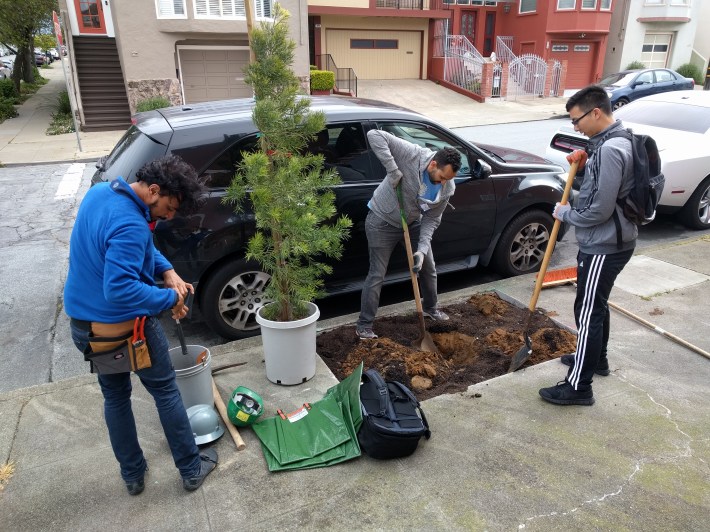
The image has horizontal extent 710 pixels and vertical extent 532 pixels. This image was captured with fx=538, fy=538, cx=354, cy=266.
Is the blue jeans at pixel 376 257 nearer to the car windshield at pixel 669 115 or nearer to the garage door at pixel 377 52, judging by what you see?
the car windshield at pixel 669 115

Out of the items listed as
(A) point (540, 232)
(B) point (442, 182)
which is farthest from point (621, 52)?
(B) point (442, 182)

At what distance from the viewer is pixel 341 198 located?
15.2 feet

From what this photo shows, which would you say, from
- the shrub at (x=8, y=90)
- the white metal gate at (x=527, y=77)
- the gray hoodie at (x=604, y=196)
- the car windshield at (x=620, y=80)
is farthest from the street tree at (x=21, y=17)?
the gray hoodie at (x=604, y=196)

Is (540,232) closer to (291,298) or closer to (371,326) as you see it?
(371,326)

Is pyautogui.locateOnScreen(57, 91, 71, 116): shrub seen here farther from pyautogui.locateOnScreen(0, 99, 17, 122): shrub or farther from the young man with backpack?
the young man with backpack

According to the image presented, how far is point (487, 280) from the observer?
5.99m

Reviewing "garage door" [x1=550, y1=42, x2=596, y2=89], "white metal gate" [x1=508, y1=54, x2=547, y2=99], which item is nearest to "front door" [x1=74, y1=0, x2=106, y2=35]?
"white metal gate" [x1=508, y1=54, x2=547, y2=99]

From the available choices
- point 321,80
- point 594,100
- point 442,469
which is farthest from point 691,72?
point 442,469

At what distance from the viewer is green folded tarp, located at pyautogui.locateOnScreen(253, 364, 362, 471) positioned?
3.14 m

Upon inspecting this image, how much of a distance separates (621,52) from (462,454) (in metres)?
30.5

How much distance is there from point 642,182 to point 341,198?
233cm

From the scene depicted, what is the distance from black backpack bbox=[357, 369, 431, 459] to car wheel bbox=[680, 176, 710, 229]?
6174 mm

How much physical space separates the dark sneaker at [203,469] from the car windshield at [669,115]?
7590mm

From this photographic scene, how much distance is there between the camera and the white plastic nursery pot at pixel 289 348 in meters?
3.74
